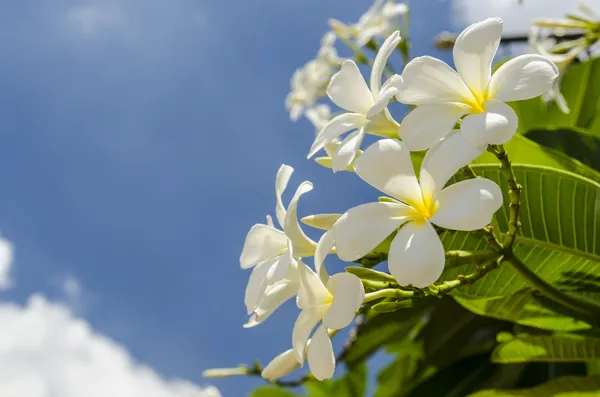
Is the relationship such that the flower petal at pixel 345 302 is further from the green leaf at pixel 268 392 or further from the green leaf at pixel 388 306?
the green leaf at pixel 268 392

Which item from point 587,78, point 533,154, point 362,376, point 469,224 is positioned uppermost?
point 587,78

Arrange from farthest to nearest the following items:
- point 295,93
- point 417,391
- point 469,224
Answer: point 295,93 < point 417,391 < point 469,224

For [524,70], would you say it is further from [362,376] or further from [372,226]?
[362,376]

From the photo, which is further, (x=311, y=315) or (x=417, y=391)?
(x=417, y=391)

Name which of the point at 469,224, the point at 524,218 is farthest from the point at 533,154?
the point at 469,224

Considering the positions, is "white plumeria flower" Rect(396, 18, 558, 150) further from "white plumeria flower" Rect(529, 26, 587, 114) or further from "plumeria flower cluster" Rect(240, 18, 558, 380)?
"white plumeria flower" Rect(529, 26, 587, 114)

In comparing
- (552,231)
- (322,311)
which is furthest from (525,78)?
(552,231)

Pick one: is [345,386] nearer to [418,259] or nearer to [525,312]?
[525,312]

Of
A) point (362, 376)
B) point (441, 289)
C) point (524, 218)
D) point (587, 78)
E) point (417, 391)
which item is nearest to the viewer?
point (441, 289)
